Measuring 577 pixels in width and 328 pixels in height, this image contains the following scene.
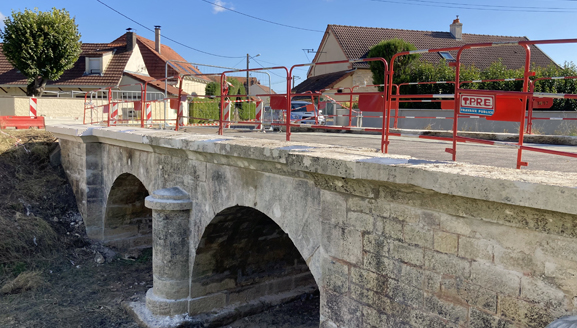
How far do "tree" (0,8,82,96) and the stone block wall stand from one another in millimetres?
24180

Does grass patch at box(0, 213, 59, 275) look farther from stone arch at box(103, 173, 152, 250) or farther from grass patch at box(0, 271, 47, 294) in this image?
stone arch at box(103, 173, 152, 250)

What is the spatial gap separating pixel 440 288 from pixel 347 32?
29.0m

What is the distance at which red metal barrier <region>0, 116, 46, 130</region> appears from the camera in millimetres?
14671

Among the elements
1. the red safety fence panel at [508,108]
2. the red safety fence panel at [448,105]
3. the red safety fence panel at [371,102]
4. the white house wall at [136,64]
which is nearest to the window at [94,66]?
the white house wall at [136,64]

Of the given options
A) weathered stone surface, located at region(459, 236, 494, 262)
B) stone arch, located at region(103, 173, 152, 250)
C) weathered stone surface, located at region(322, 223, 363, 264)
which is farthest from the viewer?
stone arch, located at region(103, 173, 152, 250)

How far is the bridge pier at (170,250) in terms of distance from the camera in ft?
22.3

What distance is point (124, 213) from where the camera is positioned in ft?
35.1

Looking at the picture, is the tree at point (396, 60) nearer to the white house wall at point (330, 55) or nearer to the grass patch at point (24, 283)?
the white house wall at point (330, 55)

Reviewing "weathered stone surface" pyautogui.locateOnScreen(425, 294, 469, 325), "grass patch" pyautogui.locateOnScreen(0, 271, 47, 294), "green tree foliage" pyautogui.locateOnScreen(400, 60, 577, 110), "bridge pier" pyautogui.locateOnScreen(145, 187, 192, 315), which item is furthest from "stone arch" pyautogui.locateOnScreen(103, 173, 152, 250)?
"green tree foliage" pyautogui.locateOnScreen(400, 60, 577, 110)

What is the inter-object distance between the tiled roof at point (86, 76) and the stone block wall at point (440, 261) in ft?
85.3

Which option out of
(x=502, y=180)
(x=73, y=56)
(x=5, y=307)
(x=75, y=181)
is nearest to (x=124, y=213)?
(x=75, y=181)

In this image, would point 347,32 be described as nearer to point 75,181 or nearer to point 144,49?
point 144,49

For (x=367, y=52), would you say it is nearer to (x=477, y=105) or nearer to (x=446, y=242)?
(x=477, y=105)

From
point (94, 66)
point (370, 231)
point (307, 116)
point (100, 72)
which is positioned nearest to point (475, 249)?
point (370, 231)
